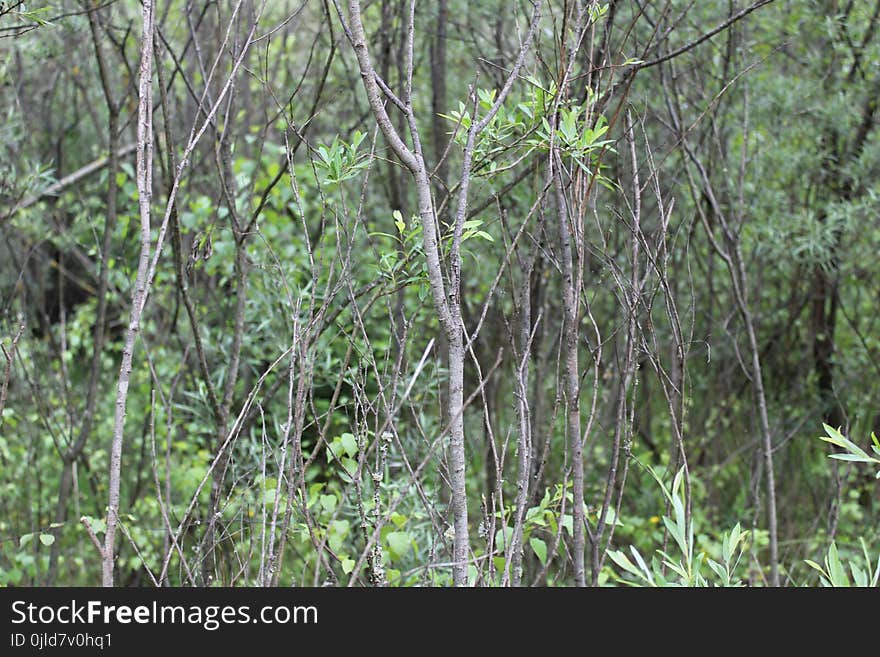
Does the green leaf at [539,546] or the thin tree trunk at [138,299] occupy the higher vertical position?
the thin tree trunk at [138,299]

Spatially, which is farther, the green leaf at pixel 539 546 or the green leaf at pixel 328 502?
the green leaf at pixel 328 502

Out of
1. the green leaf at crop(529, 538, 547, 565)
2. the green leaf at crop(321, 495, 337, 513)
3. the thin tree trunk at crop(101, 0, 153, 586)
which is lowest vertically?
the green leaf at crop(529, 538, 547, 565)

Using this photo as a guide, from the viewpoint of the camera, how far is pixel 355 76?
4922mm

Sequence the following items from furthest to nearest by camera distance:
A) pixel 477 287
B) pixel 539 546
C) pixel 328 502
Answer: pixel 477 287, pixel 328 502, pixel 539 546

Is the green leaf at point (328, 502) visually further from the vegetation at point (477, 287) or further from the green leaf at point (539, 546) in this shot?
the green leaf at point (539, 546)

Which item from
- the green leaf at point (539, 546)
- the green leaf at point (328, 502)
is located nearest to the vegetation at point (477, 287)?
the green leaf at point (328, 502)

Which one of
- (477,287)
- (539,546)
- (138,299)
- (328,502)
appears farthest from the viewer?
(477,287)

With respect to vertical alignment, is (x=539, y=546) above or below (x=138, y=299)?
below

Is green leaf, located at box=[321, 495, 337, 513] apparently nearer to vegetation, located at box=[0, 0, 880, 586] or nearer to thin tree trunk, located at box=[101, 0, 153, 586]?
vegetation, located at box=[0, 0, 880, 586]

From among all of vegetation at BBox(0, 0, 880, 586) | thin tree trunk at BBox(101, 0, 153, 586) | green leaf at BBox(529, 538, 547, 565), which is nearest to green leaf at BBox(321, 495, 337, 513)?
vegetation at BBox(0, 0, 880, 586)

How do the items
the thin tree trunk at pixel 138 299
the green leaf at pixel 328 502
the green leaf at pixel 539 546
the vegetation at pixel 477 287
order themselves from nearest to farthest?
the thin tree trunk at pixel 138 299
the green leaf at pixel 539 546
the green leaf at pixel 328 502
the vegetation at pixel 477 287

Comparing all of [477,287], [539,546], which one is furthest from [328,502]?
[477,287]

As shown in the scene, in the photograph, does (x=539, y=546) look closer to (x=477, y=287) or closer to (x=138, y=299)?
(x=138, y=299)

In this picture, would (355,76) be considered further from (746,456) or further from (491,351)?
(746,456)
